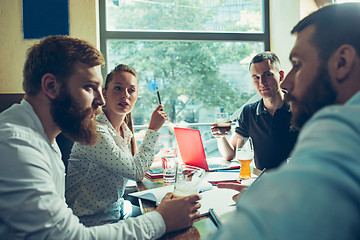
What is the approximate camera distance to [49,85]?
3.30 feet

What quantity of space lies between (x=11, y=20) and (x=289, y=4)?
2.66 metres

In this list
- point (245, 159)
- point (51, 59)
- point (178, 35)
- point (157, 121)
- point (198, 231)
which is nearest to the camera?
point (198, 231)

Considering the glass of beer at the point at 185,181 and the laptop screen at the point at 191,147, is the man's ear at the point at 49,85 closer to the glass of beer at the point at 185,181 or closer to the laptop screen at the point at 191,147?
the glass of beer at the point at 185,181

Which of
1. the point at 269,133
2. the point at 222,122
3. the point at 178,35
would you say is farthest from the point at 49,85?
the point at 178,35

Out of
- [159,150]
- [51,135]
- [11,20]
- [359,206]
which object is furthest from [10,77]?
[359,206]

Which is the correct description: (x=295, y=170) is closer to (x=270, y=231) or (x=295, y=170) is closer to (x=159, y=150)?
(x=270, y=231)

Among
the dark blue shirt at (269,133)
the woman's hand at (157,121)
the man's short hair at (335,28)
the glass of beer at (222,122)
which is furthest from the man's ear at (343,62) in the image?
the dark blue shirt at (269,133)

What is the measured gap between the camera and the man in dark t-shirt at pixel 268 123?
1964 millimetres

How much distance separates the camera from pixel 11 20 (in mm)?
2418

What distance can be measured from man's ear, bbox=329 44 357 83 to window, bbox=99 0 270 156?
7.53 feet

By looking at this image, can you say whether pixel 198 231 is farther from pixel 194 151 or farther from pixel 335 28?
pixel 194 151

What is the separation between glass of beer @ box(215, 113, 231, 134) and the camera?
6.17 feet

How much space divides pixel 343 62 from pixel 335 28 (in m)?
0.13

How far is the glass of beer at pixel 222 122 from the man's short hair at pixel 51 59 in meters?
1.07
